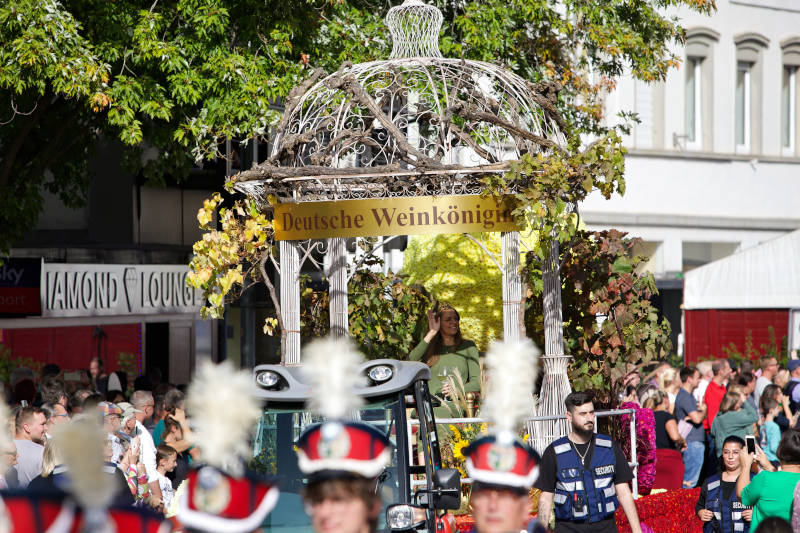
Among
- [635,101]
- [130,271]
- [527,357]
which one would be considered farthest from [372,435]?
[635,101]

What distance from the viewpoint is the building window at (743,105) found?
29641 millimetres

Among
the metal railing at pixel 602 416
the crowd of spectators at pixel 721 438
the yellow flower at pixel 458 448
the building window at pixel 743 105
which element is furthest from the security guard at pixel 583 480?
the building window at pixel 743 105

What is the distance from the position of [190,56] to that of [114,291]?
5.86 m

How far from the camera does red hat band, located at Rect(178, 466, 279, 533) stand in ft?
11.8

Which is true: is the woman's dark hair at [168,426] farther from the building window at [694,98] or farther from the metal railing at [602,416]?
the building window at [694,98]

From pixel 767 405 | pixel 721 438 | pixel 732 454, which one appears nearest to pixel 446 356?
pixel 732 454

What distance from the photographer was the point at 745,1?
29.2 m

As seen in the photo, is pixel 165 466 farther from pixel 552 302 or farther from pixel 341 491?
pixel 341 491

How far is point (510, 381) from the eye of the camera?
4.01 meters

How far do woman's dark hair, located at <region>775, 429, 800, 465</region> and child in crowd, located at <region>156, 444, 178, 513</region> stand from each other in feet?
13.8

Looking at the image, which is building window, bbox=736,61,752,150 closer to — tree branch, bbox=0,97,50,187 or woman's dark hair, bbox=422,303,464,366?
tree branch, bbox=0,97,50,187

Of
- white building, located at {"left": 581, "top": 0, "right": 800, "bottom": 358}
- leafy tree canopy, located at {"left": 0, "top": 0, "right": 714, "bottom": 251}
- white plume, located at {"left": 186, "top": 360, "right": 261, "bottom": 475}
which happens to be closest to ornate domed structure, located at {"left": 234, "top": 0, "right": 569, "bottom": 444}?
leafy tree canopy, located at {"left": 0, "top": 0, "right": 714, "bottom": 251}

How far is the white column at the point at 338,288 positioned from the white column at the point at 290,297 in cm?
31

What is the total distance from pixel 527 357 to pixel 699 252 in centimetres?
2642
